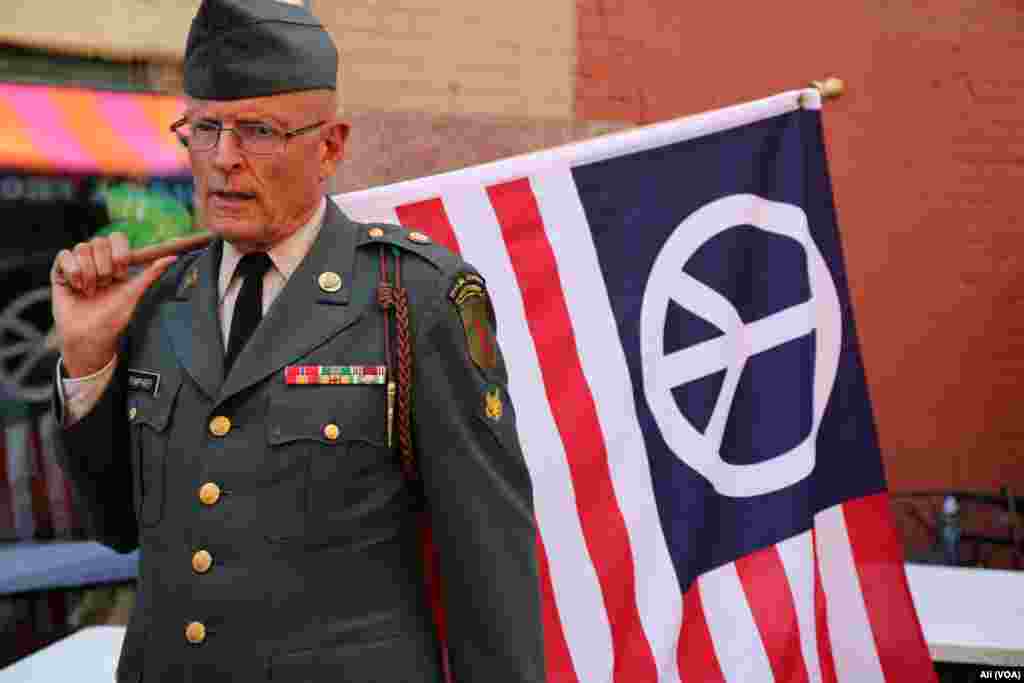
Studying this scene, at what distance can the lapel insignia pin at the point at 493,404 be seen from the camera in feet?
7.13

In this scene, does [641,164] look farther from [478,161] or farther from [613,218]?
[478,161]

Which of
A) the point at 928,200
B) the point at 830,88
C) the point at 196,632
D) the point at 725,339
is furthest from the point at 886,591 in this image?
the point at 928,200

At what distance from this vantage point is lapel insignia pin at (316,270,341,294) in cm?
221

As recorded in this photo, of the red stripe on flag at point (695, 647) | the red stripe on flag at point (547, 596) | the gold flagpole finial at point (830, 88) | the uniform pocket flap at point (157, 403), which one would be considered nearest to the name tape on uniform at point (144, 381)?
the uniform pocket flap at point (157, 403)

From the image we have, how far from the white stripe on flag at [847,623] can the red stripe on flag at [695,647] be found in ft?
0.94

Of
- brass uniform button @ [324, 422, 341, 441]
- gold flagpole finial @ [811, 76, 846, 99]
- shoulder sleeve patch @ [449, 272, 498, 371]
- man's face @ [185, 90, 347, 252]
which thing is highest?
gold flagpole finial @ [811, 76, 846, 99]

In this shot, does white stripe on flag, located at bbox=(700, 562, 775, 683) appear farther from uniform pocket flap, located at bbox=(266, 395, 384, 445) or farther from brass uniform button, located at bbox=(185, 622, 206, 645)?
brass uniform button, located at bbox=(185, 622, 206, 645)

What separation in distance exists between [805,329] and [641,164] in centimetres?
53

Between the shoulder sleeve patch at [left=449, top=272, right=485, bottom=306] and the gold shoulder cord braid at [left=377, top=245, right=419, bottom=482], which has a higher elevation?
the shoulder sleeve patch at [left=449, top=272, right=485, bottom=306]

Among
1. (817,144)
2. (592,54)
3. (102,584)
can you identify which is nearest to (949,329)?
(592,54)

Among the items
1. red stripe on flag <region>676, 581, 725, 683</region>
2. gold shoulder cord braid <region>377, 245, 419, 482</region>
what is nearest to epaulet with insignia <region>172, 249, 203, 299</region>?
gold shoulder cord braid <region>377, 245, 419, 482</region>

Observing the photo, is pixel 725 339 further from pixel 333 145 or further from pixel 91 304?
pixel 91 304

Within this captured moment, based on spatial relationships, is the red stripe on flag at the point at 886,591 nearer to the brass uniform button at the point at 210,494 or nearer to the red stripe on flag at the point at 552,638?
the red stripe on flag at the point at 552,638

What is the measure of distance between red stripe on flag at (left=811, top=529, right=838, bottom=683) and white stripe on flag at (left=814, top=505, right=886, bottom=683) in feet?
0.04
